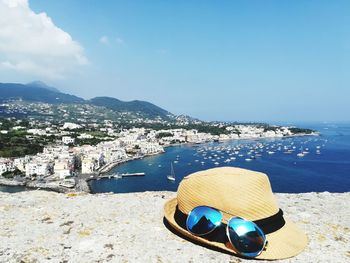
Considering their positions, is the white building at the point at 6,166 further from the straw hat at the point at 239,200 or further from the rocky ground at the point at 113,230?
the straw hat at the point at 239,200

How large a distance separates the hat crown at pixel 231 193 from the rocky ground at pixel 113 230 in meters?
0.65

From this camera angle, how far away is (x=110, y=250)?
181 inches

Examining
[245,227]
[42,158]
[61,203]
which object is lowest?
[42,158]

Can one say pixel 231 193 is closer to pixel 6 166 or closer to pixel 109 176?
pixel 109 176

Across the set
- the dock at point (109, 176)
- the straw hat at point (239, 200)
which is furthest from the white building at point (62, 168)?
the straw hat at point (239, 200)

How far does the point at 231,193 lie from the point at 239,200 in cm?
15

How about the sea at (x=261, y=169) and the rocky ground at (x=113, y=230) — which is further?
the sea at (x=261, y=169)

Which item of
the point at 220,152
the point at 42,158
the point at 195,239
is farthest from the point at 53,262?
the point at 220,152

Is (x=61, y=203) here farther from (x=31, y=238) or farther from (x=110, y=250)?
(x=110, y=250)

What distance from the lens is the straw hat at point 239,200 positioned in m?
4.45

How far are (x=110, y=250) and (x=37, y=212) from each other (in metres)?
2.51

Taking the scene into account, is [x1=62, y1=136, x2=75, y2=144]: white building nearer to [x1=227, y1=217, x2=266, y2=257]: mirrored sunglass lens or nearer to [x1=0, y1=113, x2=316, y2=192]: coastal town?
[x1=0, y1=113, x2=316, y2=192]: coastal town

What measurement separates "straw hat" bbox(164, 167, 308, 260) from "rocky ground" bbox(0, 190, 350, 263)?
191 mm

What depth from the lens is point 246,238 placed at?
423cm
